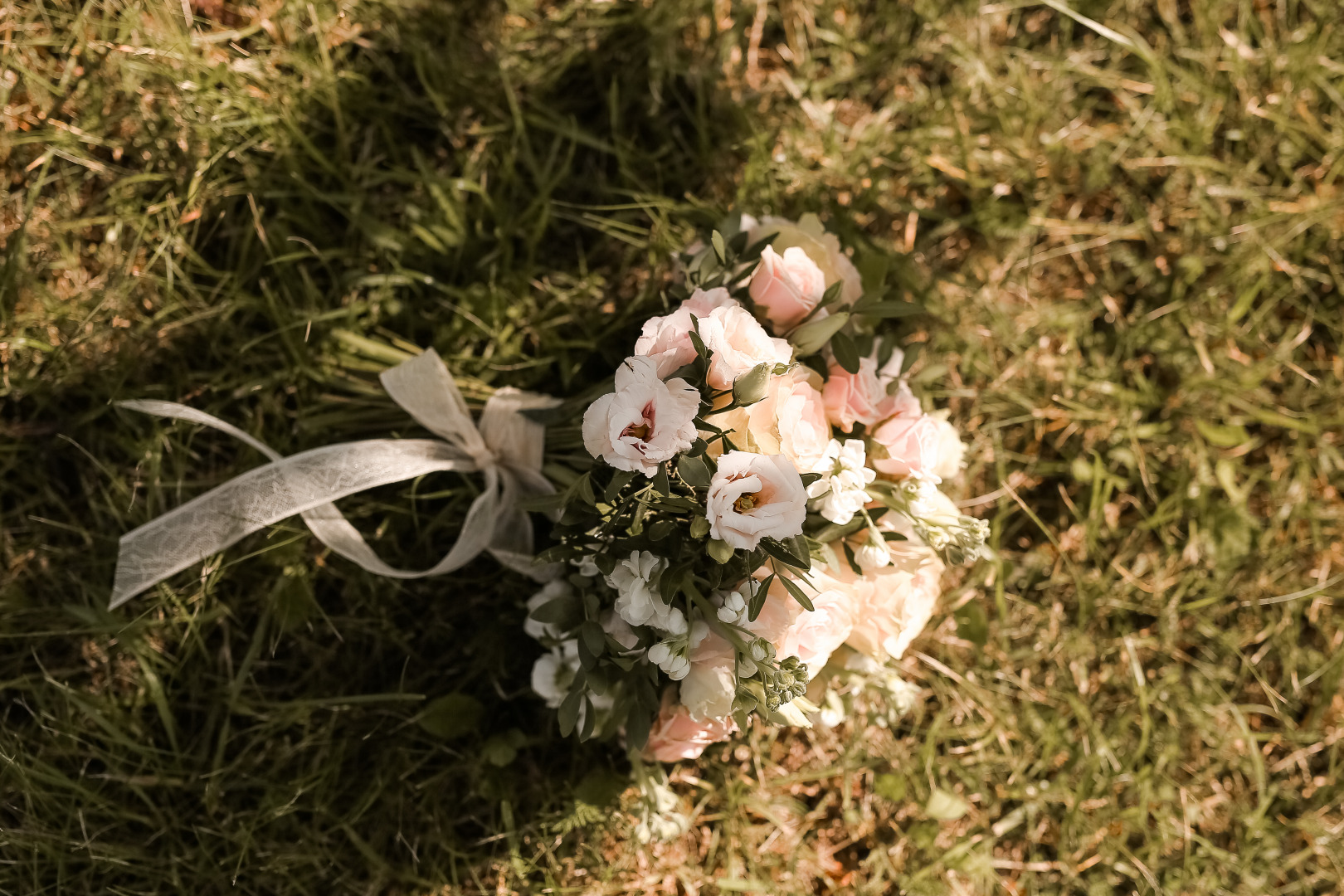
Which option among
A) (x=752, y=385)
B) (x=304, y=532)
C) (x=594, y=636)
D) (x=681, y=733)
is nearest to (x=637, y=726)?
(x=681, y=733)

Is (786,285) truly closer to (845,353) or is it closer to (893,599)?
(845,353)

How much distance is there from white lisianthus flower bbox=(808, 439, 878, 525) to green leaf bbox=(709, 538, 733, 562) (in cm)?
14

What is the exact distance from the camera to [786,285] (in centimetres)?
132

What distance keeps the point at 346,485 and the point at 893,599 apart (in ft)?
3.01

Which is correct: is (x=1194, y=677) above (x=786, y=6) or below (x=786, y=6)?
below

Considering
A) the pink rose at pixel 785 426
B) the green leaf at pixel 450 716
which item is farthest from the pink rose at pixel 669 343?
the green leaf at pixel 450 716

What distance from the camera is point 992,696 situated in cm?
190

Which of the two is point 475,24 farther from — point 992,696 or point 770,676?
point 992,696

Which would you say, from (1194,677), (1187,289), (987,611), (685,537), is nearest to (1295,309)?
(1187,289)

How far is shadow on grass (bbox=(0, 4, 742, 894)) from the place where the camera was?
1.66 meters

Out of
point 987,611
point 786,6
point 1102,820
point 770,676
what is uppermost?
point 786,6

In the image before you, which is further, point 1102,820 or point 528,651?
point 1102,820

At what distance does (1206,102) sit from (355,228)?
185cm

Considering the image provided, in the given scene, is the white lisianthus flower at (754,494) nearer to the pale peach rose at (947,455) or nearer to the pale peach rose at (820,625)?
the pale peach rose at (820,625)
